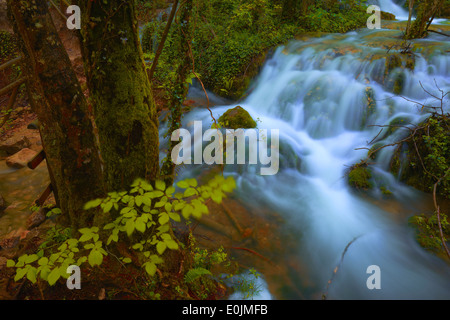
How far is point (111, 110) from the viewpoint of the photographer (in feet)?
6.45

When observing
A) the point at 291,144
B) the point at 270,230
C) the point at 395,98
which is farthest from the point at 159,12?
the point at 270,230

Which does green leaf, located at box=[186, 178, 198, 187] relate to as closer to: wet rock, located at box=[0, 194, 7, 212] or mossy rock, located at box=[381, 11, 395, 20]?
wet rock, located at box=[0, 194, 7, 212]

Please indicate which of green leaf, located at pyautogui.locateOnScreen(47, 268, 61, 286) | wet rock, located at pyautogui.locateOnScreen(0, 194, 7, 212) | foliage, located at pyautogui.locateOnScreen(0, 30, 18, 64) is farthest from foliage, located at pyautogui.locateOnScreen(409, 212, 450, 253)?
foliage, located at pyautogui.locateOnScreen(0, 30, 18, 64)

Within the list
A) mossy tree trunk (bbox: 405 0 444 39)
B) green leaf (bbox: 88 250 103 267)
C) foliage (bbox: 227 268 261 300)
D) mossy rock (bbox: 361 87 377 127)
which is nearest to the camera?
green leaf (bbox: 88 250 103 267)

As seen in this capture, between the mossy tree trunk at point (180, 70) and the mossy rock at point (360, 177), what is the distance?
405 cm

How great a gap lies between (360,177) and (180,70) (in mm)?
4361

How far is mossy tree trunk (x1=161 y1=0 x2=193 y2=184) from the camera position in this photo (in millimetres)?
2480

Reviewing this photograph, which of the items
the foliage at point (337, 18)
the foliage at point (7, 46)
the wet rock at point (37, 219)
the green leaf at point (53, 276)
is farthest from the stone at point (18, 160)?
the foliage at point (337, 18)

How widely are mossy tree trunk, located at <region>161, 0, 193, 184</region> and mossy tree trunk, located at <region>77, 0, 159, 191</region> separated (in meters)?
0.58

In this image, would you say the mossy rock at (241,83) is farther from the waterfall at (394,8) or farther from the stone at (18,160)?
the waterfall at (394,8)

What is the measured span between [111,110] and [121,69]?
320 mm

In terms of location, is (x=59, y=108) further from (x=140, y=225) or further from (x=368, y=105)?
(x=368, y=105)
